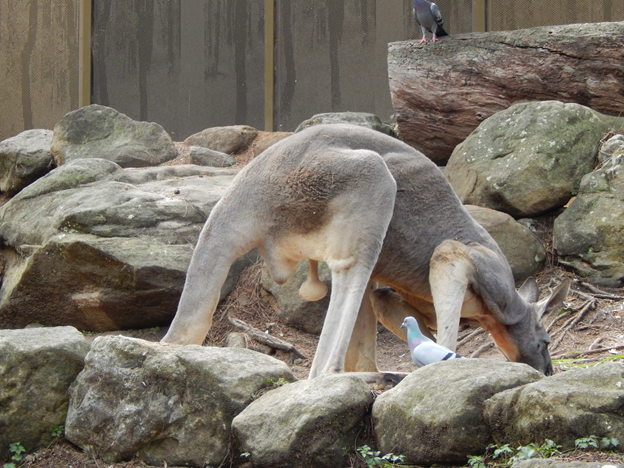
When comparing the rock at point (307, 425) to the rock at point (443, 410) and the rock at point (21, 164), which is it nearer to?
the rock at point (443, 410)

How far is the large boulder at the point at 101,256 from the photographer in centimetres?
686

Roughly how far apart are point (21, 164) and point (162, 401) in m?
6.81

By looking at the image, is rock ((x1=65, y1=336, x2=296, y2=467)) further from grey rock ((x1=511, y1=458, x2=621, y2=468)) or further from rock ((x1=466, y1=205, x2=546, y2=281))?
rock ((x1=466, y1=205, x2=546, y2=281))

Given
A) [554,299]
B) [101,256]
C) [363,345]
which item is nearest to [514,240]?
[554,299]

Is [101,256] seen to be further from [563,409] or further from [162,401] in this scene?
[563,409]

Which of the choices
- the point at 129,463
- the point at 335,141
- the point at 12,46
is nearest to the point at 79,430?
the point at 129,463

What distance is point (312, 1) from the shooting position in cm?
1142

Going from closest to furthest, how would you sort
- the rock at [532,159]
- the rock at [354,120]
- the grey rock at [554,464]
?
the grey rock at [554,464] < the rock at [532,159] < the rock at [354,120]

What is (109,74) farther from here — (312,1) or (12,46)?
(312,1)

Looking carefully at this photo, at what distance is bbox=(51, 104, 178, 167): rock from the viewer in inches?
385

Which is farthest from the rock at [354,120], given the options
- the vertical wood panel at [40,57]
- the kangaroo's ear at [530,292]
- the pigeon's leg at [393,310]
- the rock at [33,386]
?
the rock at [33,386]

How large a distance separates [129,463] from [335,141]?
2157 mm

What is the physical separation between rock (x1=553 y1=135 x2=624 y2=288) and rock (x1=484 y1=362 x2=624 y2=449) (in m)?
4.30

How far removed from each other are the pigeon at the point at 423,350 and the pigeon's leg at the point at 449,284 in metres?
0.24
